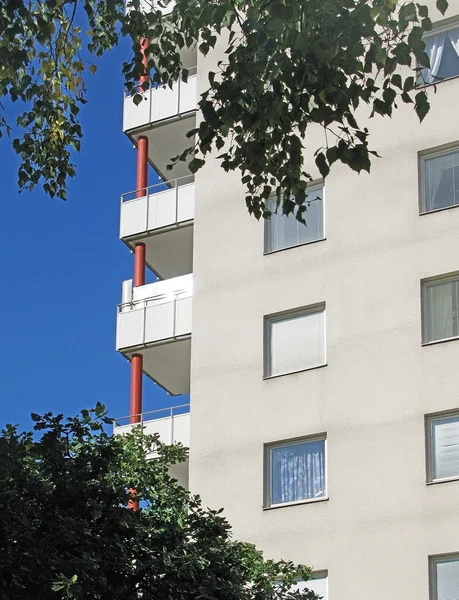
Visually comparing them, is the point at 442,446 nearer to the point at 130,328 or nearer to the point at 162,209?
the point at 130,328

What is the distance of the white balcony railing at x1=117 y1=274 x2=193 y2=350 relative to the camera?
96.1 feet

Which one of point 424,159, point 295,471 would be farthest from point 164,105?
point 295,471

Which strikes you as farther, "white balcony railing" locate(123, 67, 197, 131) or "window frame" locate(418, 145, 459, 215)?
"white balcony railing" locate(123, 67, 197, 131)

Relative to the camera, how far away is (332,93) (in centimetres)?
1100

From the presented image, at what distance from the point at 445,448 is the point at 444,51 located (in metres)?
8.28

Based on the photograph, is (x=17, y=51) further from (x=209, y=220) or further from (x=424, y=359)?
(x=209, y=220)

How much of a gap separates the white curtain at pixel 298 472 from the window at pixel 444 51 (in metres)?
7.89

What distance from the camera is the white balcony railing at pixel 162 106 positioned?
32.2 m

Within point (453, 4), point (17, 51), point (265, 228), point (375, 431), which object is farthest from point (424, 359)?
point (17, 51)

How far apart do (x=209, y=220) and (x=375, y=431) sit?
6.89 meters

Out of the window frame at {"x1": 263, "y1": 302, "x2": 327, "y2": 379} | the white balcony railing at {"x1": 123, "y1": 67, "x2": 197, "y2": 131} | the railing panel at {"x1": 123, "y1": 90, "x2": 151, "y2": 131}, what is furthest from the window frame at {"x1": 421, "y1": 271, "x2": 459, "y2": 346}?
the railing panel at {"x1": 123, "y1": 90, "x2": 151, "y2": 131}

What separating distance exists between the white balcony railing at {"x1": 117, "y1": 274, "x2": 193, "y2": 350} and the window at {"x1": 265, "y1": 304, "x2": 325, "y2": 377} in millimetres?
2678

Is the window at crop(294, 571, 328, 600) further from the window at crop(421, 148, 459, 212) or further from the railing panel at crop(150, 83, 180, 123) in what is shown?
the railing panel at crop(150, 83, 180, 123)

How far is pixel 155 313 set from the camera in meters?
30.2
